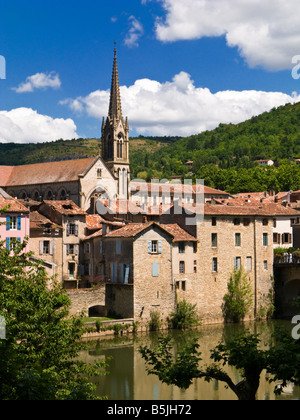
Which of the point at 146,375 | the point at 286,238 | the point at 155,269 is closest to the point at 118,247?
the point at 155,269

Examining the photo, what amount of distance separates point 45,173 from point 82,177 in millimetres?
8747

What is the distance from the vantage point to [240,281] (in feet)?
162

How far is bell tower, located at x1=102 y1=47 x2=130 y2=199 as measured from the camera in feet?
313

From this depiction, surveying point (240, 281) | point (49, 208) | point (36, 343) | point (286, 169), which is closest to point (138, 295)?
point (240, 281)

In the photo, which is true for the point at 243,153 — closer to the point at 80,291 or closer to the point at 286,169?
the point at 286,169

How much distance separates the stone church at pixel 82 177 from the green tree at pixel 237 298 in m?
21.9

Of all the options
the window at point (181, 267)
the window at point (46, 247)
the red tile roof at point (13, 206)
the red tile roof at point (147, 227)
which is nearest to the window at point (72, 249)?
the window at point (46, 247)

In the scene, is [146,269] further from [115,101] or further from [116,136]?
[115,101]

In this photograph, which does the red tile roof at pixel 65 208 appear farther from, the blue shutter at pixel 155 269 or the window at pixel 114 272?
the blue shutter at pixel 155 269

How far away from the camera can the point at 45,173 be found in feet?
270

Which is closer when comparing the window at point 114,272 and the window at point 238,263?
the window at point 114,272

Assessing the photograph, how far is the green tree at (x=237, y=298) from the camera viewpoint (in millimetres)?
48469

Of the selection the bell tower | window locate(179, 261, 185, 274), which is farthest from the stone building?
the bell tower
